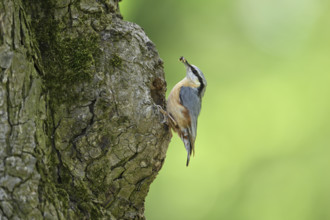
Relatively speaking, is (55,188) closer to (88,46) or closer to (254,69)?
(88,46)

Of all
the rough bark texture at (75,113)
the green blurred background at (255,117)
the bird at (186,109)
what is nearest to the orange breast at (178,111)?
the bird at (186,109)

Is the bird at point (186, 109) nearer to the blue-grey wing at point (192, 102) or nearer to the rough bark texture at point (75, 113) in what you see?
the blue-grey wing at point (192, 102)

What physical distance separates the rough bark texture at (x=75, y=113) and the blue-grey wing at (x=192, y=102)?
900 mm

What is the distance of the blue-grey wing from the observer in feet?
12.5

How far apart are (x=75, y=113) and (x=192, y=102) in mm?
1525

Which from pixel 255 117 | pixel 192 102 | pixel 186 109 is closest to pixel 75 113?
pixel 186 109

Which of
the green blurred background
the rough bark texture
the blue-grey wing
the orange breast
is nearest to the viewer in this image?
the rough bark texture

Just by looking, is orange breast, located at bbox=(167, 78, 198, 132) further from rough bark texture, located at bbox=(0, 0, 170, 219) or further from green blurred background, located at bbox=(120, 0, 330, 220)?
green blurred background, located at bbox=(120, 0, 330, 220)

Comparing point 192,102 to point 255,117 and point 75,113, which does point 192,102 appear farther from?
point 255,117

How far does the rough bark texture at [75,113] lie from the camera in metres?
2.14

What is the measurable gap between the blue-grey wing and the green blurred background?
1892 mm

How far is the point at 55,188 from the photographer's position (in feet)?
7.47

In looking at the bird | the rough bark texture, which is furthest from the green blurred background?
the rough bark texture

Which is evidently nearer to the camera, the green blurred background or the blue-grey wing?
the blue-grey wing
